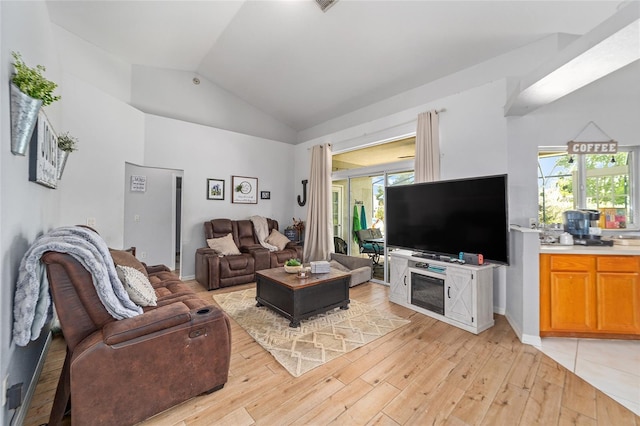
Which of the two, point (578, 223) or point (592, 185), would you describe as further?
point (592, 185)

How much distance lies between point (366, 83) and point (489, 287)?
3.48m

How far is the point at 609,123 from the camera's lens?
3020 mm

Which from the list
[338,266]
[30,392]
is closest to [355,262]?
[338,266]

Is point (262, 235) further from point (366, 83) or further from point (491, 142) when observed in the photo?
point (491, 142)

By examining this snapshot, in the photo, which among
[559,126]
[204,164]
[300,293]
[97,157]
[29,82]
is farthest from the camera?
[204,164]

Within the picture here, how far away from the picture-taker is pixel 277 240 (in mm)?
5309

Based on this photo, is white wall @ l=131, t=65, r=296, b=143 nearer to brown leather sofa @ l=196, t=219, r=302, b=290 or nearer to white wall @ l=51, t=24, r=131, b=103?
white wall @ l=51, t=24, r=131, b=103

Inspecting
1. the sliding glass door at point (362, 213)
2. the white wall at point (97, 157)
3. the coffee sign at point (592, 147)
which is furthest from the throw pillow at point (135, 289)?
the coffee sign at point (592, 147)

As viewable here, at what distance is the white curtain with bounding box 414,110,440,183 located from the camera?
144 inches

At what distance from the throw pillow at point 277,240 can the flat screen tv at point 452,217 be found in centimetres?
232

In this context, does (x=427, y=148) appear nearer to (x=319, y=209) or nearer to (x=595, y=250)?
(x=595, y=250)

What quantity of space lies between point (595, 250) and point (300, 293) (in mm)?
2902

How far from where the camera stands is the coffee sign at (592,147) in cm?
300

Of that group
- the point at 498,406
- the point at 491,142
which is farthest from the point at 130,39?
the point at 498,406
